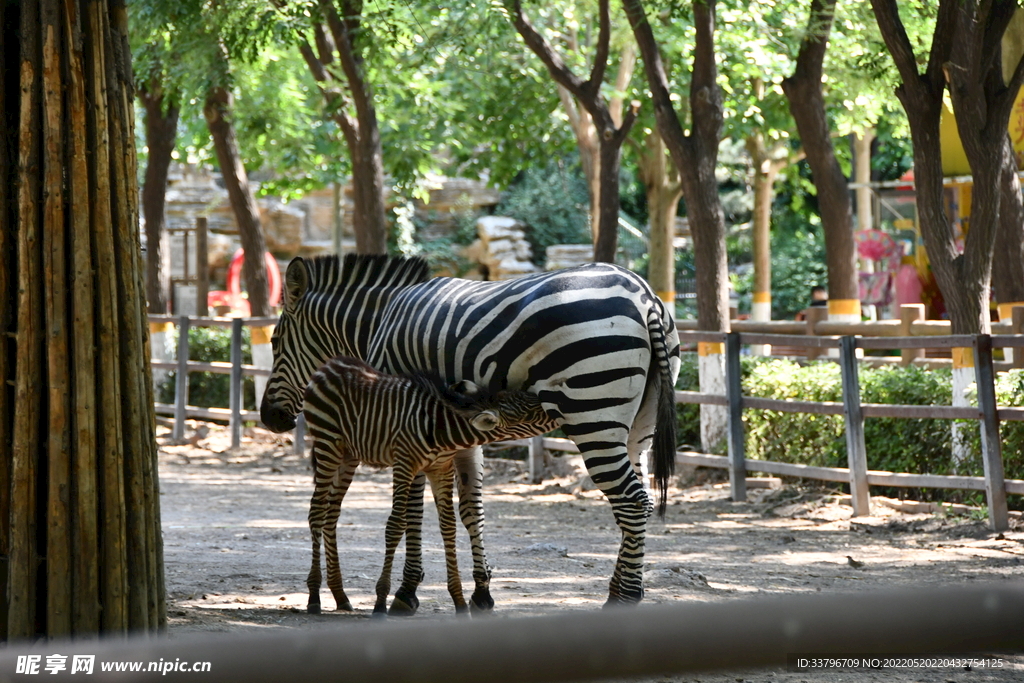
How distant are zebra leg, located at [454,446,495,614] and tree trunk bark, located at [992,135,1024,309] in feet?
23.2

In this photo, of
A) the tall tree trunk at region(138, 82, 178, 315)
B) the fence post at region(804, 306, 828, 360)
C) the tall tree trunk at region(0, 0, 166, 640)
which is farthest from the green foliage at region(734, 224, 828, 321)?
the tall tree trunk at region(0, 0, 166, 640)

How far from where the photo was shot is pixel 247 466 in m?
13.0

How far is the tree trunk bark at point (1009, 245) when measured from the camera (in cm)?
1036

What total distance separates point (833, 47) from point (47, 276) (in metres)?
13.4

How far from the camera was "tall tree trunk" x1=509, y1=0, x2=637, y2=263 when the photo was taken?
11.2 meters

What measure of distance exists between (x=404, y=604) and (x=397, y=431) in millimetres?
947

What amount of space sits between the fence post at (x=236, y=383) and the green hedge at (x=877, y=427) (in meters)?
6.86

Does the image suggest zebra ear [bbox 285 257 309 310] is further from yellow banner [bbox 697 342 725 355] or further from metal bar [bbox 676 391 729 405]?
yellow banner [bbox 697 342 725 355]

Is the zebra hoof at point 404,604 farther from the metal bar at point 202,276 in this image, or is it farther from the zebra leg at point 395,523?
the metal bar at point 202,276

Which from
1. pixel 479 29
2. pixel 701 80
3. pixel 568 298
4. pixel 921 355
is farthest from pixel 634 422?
pixel 921 355

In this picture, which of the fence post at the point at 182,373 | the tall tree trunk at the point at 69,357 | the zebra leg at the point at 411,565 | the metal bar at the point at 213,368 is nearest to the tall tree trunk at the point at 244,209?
the fence post at the point at 182,373

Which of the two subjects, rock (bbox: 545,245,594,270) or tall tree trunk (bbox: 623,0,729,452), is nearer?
tall tree trunk (bbox: 623,0,729,452)

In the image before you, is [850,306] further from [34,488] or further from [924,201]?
[34,488]

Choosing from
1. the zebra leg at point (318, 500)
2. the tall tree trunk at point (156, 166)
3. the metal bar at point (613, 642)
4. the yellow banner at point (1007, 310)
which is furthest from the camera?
the tall tree trunk at point (156, 166)
